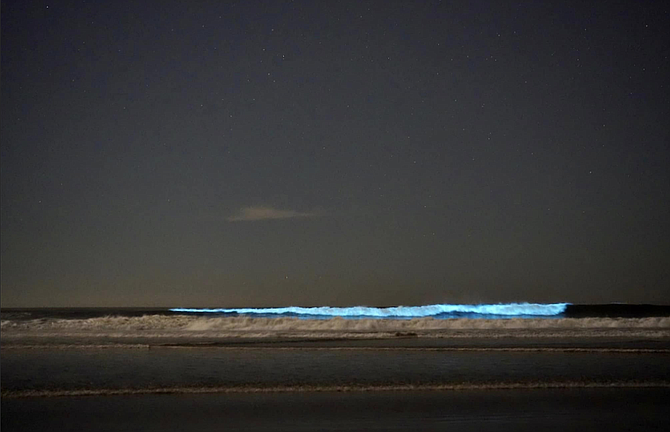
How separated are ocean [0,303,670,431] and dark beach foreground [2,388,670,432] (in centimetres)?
3

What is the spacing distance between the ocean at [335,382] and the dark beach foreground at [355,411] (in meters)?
0.03

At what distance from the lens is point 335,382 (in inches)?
421

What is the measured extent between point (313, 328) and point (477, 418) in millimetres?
16122

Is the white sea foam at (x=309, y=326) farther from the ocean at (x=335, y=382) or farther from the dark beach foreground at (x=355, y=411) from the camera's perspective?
the dark beach foreground at (x=355, y=411)

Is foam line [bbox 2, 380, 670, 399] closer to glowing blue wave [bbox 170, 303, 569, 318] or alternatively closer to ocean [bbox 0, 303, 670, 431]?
ocean [bbox 0, 303, 670, 431]

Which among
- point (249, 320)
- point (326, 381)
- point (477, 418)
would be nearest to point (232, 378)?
Answer: point (326, 381)

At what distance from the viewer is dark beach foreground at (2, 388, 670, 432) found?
7887 mm

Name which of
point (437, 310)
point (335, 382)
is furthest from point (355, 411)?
point (437, 310)

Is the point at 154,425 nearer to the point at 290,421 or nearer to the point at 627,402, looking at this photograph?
the point at 290,421

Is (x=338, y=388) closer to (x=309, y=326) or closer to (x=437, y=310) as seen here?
(x=309, y=326)

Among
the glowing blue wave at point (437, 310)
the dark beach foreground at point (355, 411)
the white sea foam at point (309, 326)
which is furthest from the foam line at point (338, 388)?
the glowing blue wave at point (437, 310)

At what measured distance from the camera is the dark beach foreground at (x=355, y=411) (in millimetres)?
7887

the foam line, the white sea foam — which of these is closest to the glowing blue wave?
the white sea foam

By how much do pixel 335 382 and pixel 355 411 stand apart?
2.12m
